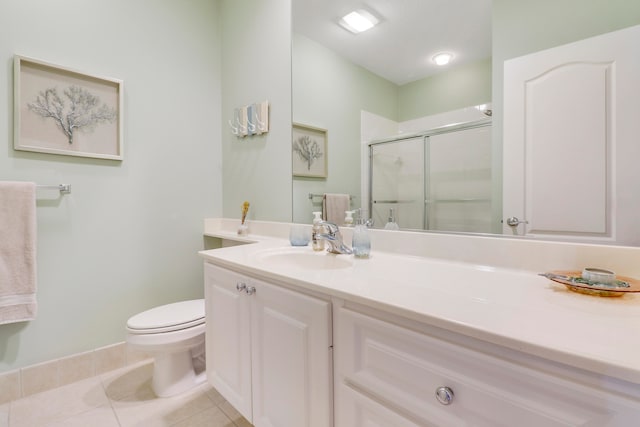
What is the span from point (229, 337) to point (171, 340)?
47cm

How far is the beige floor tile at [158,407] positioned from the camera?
134 centimetres

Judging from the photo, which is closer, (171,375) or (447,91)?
(447,91)

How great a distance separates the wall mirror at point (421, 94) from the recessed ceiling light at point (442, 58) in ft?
0.05

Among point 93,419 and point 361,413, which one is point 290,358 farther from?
point 93,419

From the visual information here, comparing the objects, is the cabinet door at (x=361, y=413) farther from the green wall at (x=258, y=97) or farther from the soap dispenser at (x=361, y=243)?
the green wall at (x=258, y=97)

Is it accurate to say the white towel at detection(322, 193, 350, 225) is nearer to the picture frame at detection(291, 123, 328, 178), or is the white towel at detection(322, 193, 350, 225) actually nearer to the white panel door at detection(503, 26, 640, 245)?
the picture frame at detection(291, 123, 328, 178)

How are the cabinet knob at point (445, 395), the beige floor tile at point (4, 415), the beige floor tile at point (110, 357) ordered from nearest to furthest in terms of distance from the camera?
the cabinet knob at point (445, 395)
the beige floor tile at point (4, 415)
the beige floor tile at point (110, 357)

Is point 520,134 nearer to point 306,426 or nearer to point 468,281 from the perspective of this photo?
point 468,281

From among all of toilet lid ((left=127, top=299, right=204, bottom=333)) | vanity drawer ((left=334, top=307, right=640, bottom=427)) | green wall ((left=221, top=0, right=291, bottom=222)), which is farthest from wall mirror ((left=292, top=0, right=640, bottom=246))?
toilet lid ((left=127, top=299, right=204, bottom=333))

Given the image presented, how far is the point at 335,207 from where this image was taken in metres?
1.52

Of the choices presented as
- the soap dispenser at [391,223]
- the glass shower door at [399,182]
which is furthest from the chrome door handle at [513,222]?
the soap dispenser at [391,223]

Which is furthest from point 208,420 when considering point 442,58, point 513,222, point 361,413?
point 442,58

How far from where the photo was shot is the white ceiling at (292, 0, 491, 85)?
1045 millimetres

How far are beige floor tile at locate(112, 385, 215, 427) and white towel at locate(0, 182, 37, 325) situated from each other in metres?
0.64
